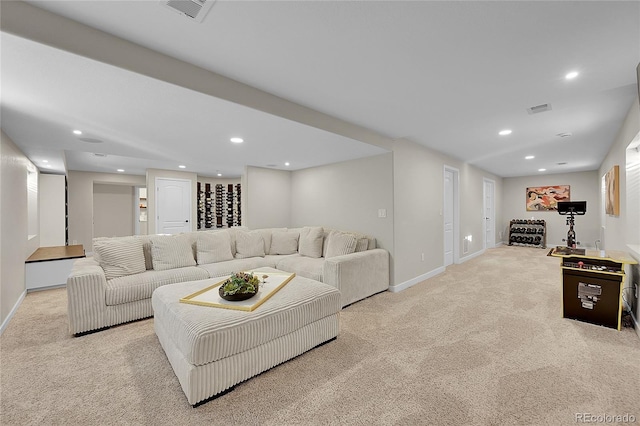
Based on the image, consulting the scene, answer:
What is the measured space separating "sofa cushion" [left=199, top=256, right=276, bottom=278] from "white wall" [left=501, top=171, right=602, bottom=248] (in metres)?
8.36

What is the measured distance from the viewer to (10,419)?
5.31 feet

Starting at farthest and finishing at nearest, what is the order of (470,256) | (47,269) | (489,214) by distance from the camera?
(489,214)
(470,256)
(47,269)

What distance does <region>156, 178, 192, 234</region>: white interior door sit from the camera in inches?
257

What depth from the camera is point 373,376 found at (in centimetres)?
201

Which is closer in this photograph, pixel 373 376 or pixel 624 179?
pixel 373 376

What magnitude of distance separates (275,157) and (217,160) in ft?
3.76

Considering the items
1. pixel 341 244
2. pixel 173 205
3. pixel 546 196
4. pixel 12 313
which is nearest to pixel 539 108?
pixel 341 244

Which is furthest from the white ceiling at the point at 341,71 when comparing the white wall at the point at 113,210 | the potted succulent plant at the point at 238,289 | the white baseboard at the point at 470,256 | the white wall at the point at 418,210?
the white wall at the point at 113,210

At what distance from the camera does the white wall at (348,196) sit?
414cm

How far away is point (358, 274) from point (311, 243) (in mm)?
1188

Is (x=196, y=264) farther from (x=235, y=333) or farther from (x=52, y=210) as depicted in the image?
(x=52, y=210)

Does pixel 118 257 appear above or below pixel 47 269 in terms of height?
above

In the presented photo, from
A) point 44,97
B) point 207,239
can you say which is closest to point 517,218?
point 207,239

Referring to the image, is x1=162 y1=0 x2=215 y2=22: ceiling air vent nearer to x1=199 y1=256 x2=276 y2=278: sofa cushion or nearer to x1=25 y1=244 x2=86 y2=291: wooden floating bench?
x1=199 y1=256 x2=276 y2=278: sofa cushion
